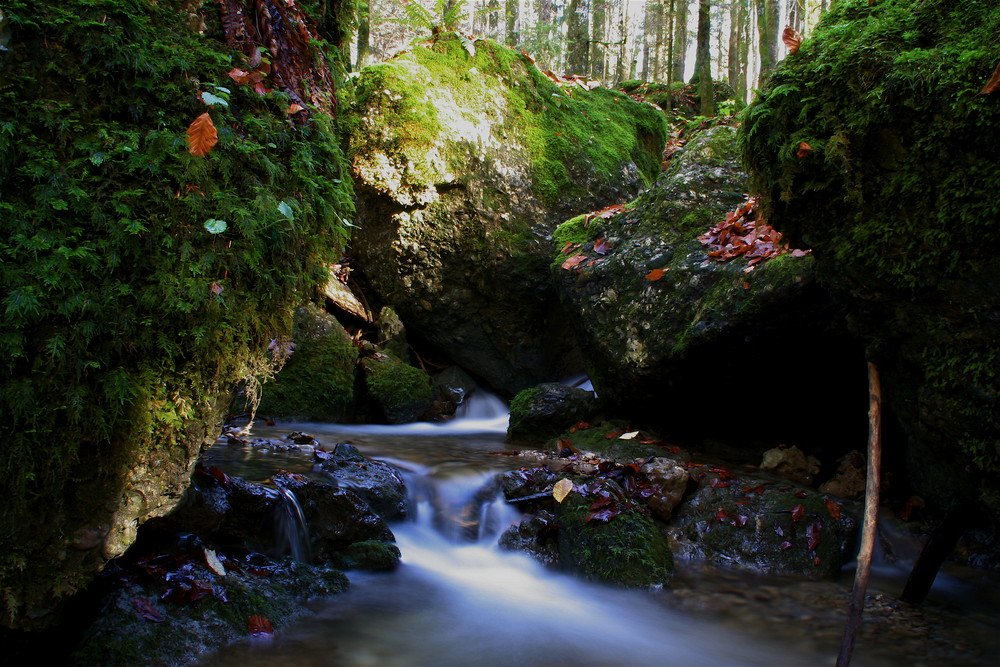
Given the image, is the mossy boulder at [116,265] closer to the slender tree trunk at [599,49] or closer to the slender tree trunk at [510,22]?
the slender tree trunk at [510,22]

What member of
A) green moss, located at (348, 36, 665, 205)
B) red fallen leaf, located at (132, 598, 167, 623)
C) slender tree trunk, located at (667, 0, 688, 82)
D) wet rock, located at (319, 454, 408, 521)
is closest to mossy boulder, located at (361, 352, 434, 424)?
green moss, located at (348, 36, 665, 205)

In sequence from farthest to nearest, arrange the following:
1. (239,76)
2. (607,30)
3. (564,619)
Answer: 1. (607,30)
2. (564,619)
3. (239,76)

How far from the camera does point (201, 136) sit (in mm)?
2244

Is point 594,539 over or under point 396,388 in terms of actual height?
under

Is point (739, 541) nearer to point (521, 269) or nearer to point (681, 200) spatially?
point (681, 200)

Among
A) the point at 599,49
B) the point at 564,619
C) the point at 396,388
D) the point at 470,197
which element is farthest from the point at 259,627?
the point at 599,49

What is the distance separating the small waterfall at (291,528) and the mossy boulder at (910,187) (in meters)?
3.59

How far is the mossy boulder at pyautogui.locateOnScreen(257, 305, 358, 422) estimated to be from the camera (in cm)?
821

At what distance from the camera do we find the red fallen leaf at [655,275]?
668cm

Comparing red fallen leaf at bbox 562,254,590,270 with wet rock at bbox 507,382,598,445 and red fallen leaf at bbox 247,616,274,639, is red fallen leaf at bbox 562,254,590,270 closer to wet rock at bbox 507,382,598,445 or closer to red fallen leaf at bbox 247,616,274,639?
wet rock at bbox 507,382,598,445

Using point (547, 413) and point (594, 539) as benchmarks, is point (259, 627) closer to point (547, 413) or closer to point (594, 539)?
point (594, 539)

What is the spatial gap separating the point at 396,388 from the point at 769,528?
18.7ft

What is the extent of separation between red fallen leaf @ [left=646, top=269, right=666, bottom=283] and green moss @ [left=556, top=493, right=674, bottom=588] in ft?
9.37

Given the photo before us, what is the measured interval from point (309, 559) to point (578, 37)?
1572 centimetres
